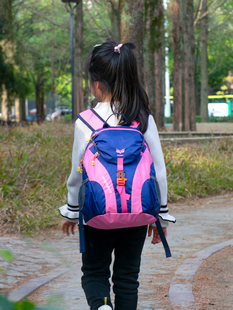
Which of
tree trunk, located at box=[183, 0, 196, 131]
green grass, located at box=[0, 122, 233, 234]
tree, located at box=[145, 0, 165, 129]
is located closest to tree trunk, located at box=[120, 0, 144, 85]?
green grass, located at box=[0, 122, 233, 234]

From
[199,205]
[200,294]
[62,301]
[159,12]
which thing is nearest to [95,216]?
[62,301]

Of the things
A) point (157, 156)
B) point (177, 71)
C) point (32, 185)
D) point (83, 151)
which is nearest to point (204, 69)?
point (177, 71)

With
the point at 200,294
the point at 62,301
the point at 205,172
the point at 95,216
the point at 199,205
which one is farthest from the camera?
the point at 205,172

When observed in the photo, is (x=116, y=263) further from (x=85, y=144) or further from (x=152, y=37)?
(x=152, y=37)

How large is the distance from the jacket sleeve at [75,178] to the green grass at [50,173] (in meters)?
3.50

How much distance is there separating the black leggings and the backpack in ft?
0.60

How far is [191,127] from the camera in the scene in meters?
16.4

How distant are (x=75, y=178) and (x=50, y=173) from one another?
538cm

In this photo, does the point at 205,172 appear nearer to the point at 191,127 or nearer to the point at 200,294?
the point at 200,294

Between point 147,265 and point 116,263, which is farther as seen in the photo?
point 147,265

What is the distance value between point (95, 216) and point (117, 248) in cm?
43

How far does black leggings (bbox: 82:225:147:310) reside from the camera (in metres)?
2.44

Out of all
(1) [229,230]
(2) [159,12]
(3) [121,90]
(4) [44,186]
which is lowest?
(1) [229,230]

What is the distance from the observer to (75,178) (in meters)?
2.44
